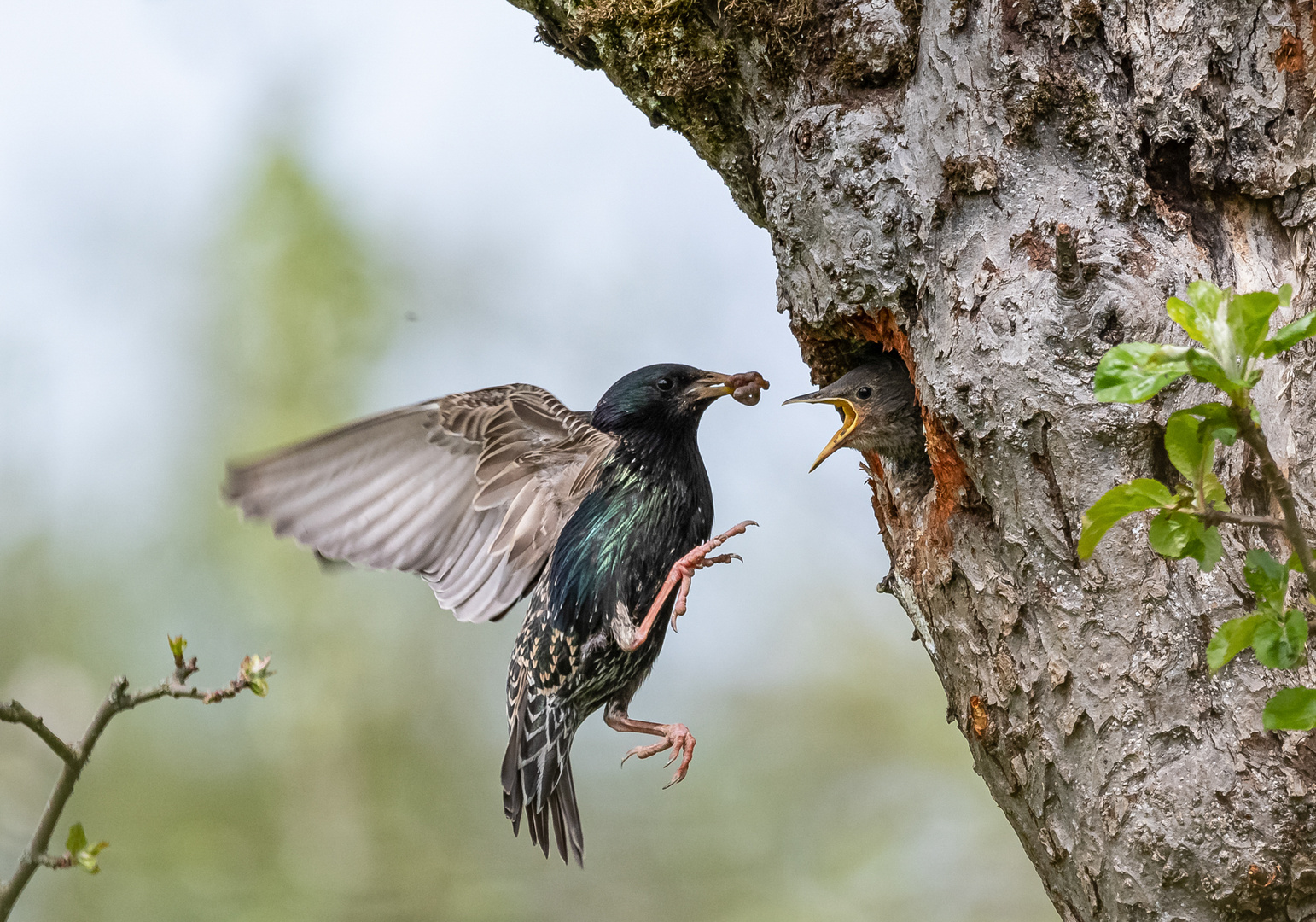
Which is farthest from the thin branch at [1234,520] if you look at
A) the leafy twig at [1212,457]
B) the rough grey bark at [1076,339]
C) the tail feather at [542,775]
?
the tail feather at [542,775]

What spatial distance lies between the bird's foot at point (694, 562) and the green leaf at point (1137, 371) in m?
1.78

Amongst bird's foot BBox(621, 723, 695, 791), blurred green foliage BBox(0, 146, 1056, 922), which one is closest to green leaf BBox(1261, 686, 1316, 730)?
bird's foot BBox(621, 723, 695, 791)

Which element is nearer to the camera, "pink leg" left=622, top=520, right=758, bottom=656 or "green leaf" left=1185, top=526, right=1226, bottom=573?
"green leaf" left=1185, top=526, right=1226, bottom=573

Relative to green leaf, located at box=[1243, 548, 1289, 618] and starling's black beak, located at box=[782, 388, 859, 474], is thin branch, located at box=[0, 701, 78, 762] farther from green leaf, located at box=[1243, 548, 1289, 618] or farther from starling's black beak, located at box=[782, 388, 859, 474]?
starling's black beak, located at box=[782, 388, 859, 474]

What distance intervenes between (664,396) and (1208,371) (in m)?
2.48

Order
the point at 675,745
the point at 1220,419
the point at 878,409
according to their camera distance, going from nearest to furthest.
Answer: the point at 1220,419 < the point at 878,409 < the point at 675,745

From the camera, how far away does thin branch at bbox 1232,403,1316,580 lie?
119 cm

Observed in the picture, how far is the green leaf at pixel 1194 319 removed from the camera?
1.24 m

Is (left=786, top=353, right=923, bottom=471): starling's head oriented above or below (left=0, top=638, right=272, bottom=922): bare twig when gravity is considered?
above

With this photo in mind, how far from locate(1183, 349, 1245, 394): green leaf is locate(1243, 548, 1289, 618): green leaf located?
30 centimetres

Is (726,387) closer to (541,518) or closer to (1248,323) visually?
(541,518)

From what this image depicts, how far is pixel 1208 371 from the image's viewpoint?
46.7 inches

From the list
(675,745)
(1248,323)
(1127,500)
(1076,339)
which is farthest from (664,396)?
(1248,323)

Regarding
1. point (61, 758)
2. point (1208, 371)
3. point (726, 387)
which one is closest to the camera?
point (1208, 371)
